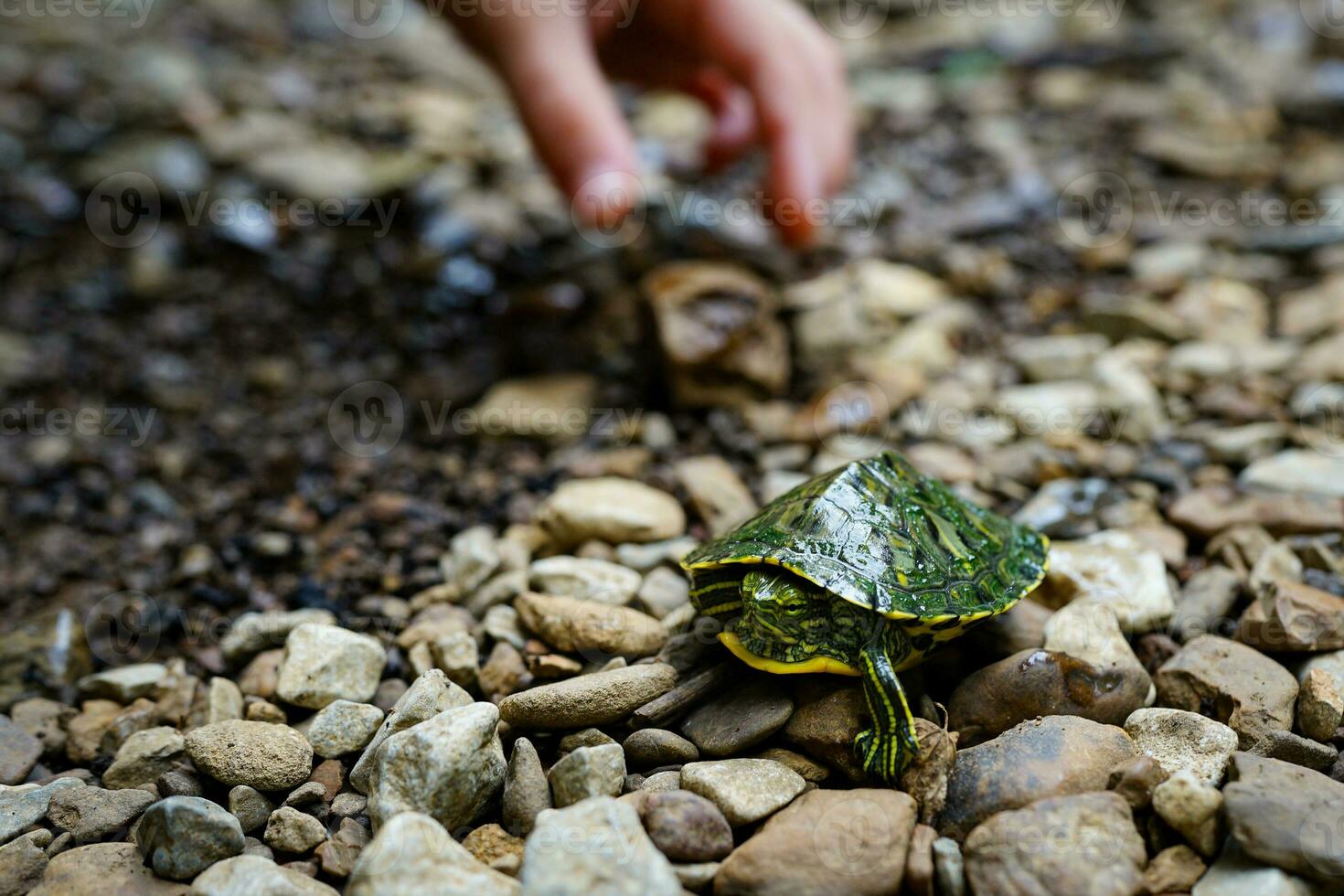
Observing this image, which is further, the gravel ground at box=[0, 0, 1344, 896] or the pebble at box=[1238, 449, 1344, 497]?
the pebble at box=[1238, 449, 1344, 497]

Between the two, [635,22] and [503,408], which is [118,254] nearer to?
[503,408]
